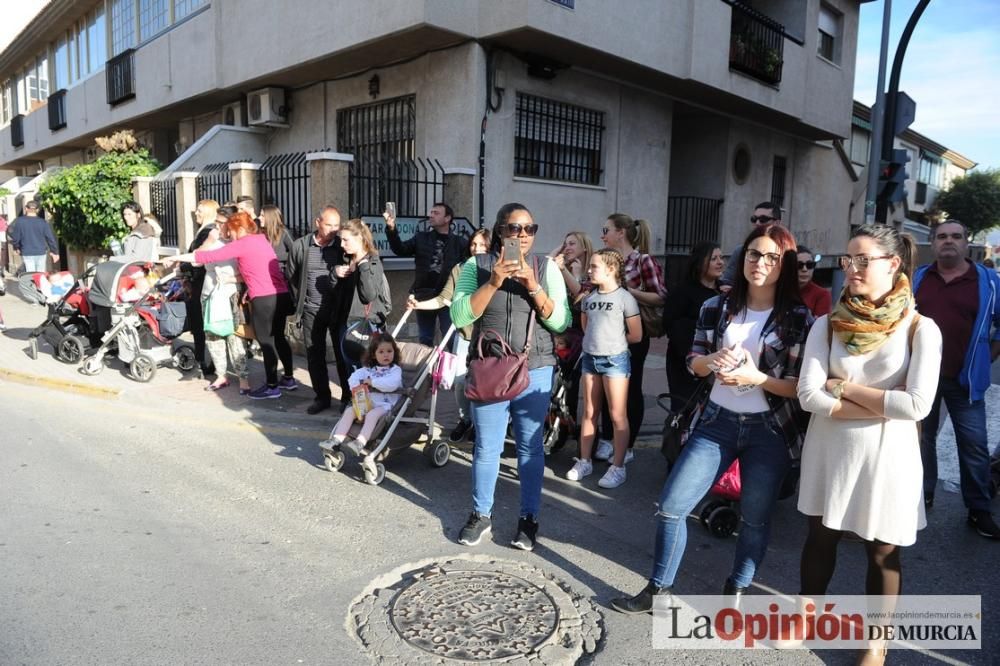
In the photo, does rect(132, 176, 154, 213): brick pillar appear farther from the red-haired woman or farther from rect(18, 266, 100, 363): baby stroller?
the red-haired woman

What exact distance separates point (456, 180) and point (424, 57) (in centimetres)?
229

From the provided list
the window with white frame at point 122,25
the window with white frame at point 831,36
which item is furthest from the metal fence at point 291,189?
the window with white frame at point 831,36

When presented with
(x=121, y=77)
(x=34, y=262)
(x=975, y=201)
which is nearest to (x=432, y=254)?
(x=34, y=262)

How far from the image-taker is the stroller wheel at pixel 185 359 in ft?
25.6

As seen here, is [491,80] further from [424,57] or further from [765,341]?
[765,341]

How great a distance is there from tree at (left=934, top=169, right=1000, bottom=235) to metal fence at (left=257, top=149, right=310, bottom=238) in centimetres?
3940

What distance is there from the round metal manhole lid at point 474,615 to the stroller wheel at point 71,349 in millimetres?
6280

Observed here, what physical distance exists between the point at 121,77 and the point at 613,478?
18181mm

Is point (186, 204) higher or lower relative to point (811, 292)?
higher

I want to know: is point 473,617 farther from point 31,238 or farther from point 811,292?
point 31,238

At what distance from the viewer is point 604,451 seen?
552cm

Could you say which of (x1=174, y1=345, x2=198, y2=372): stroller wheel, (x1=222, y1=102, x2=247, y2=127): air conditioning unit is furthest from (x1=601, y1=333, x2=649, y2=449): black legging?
(x1=222, y1=102, x2=247, y2=127): air conditioning unit

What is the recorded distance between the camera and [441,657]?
2912mm

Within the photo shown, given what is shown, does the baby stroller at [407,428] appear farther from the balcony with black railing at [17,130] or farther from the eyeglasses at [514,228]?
the balcony with black railing at [17,130]
